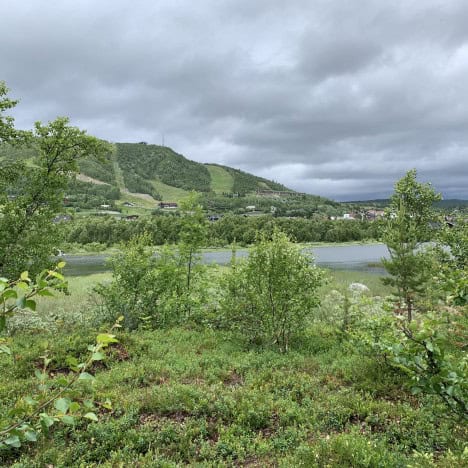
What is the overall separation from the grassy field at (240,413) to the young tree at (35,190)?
4255 millimetres

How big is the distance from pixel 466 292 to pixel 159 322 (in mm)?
13304

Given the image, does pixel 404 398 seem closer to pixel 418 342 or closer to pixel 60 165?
pixel 418 342

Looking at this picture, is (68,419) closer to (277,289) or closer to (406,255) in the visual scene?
(277,289)

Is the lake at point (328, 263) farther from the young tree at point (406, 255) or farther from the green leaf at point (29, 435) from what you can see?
the green leaf at point (29, 435)

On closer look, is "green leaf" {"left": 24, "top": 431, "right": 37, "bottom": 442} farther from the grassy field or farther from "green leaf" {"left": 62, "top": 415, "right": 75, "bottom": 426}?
the grassy field

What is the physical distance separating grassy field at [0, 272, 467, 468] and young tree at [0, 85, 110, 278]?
4.26 metres

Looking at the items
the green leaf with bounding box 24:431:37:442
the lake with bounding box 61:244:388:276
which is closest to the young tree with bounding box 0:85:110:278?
the green leaf with bounding box 24:431:37:442

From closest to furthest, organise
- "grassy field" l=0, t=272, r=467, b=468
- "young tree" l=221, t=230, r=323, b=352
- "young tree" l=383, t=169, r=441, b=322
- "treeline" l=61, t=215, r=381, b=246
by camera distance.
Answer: "grassy field" l=0, t=272, r=467, b=468 → "young tree" l=221, t=230, r=323, b=352 → "young tree" l=383, t=169, r=441, b=322 → "treeline" l=61, t=215, r=381, b=246

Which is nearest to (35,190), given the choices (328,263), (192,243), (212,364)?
(192,243)

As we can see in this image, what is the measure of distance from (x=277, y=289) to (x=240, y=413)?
520 cm

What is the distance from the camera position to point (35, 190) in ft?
46.8

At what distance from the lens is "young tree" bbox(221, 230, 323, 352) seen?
37.8 feet

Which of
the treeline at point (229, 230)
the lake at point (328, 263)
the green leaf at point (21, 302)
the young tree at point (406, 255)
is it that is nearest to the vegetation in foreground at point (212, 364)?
the green leaf at point (21, 302)

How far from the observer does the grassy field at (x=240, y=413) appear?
5.59 metres
